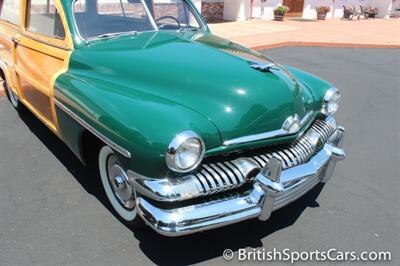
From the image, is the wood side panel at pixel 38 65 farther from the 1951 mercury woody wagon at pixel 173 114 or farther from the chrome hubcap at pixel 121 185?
the chrome hubcap at pixel 121 185

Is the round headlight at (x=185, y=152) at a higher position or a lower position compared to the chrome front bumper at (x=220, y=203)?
higher

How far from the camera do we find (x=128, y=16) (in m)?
3.57

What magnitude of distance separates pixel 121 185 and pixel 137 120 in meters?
0.51

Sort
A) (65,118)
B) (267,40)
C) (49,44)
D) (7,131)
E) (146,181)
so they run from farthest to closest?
(267,40)
(7,131)
(49,44)
(65,118)
(146,181)

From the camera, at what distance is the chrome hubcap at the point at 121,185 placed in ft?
8.19

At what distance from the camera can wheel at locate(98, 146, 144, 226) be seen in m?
2.52

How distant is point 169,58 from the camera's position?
2.94 metres

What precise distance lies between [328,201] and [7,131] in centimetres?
343

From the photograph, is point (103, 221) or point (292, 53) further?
point (292, 53)

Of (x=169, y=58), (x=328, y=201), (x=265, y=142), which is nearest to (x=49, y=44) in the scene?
(x=169, y=58)

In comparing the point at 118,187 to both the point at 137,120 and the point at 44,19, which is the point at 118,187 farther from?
the point at 44,19

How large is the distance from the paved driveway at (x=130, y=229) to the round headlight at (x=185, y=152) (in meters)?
0.69

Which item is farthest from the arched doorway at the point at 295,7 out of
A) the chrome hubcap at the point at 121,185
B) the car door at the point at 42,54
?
the chrome hubcap at the point at 121,185

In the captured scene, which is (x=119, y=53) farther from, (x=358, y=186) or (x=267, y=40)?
(x=267, y=40)
